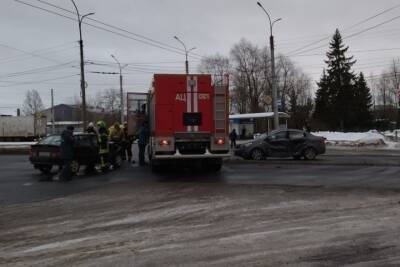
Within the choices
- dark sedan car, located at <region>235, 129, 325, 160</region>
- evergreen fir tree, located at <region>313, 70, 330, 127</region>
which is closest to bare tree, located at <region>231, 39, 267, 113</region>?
evergreen fir tree, located at <region>313, 70, 330, 127</region>

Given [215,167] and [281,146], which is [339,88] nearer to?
[281,146]

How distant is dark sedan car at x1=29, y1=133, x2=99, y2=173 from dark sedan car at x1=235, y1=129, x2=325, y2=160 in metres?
7.89

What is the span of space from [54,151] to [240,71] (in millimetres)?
73220

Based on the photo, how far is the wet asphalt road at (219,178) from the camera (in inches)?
538

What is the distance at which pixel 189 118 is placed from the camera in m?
16.3

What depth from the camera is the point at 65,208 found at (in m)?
10.7

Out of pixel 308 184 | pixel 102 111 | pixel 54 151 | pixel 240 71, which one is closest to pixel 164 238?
pixel 308 184

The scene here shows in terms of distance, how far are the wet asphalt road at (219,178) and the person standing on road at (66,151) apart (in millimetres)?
362

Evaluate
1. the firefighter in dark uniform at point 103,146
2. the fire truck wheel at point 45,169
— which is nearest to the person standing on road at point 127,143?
the firefighter in dark uniform at point 103,146

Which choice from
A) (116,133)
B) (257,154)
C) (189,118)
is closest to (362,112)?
(257,154)

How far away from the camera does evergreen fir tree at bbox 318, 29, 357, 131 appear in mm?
68750

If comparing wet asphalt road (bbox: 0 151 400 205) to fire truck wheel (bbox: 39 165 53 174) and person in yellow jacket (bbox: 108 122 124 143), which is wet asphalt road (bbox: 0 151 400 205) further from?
person in yellow jacket (bbox: 108 122 124 143)

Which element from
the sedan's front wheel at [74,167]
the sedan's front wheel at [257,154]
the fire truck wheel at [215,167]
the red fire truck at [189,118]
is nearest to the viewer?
the red fire truck at [189,118]

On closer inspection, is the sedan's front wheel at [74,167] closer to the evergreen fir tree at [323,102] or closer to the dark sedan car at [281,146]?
the dark sedan car at [281,146]
